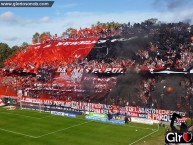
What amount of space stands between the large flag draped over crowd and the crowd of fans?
→ 3.07 m

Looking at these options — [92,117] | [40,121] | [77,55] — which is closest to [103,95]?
[92,117]

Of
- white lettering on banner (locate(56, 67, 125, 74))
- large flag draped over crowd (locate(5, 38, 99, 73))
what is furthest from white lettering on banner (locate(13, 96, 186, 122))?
large flag draped over crowd (locate(5, 38, 99, 73))

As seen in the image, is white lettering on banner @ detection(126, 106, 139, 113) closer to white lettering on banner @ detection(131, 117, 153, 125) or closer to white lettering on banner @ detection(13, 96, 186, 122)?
white lettering on banner @ detection(13, 96, 186, 122)

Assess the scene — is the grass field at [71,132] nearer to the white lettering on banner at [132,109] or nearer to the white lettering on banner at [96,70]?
the white lettering on banner at [132,109]

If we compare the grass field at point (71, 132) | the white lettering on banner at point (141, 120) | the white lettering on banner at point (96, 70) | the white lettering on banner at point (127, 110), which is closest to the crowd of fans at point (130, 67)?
the white lettering on banner at point (96, 70)

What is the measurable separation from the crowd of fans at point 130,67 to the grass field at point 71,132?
18.5ft

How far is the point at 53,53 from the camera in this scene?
72.9 meters

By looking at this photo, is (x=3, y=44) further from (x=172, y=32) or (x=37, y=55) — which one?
(x=172, y=32)

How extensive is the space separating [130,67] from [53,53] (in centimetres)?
2959

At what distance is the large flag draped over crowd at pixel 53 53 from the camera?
66600mm

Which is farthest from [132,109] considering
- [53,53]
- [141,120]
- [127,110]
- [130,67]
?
[53,53]

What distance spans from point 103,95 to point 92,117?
6019mm

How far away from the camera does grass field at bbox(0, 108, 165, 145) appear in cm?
3053

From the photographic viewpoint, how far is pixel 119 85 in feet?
152
